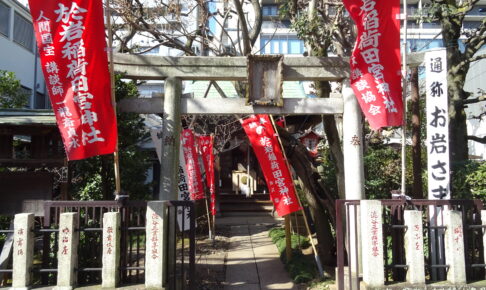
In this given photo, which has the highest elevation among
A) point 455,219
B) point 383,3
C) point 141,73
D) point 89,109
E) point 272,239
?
point 383,3

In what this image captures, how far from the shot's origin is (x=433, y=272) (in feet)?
20.5

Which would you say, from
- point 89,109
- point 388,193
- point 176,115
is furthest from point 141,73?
point 388,193

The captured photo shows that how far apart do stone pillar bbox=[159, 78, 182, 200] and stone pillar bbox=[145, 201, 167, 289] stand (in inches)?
44.2

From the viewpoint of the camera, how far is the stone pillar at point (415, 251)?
5906 millimetres

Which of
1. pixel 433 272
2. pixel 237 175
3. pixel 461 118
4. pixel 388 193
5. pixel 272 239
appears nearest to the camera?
pixel 433 272

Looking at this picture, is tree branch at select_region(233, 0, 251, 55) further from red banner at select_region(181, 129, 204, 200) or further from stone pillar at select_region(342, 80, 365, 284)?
red banner at select_region(181, 129, 204, 200)

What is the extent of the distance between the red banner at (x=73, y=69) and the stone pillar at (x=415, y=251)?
15.9ft

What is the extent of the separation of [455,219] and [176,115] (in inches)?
199

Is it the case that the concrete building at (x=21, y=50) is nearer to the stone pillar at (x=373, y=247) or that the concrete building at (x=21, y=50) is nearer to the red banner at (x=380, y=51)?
the red banner at (x=380, y=51)

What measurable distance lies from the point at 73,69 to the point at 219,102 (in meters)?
2.58

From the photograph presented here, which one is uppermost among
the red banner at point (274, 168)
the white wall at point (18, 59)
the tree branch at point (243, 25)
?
the white wall at point (18, 59)

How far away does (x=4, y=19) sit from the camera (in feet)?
55.4

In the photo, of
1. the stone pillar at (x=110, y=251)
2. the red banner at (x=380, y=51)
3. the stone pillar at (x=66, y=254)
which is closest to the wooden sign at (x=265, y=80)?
the red banner at (x=380, y=51)

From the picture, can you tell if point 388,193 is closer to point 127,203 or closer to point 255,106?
point 255,106
